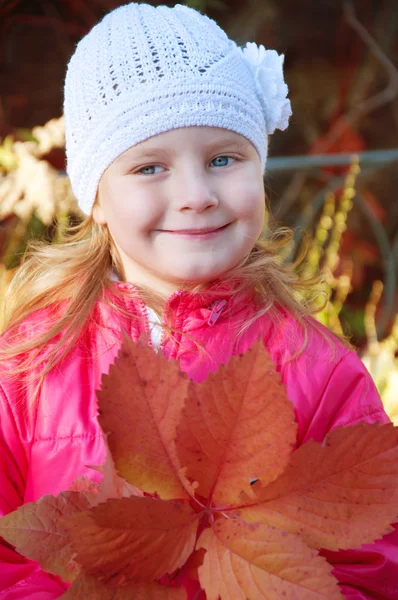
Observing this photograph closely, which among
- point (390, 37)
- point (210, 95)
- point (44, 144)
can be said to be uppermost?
point (390, 37)

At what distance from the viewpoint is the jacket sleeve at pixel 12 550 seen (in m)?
1.13

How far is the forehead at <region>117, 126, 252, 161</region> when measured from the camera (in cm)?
127

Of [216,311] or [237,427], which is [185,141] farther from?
[237,427]

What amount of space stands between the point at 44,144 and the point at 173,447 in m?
1.72

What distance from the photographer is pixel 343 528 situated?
75 cm

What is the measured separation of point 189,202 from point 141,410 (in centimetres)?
55

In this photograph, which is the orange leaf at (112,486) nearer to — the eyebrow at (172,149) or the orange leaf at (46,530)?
the orange leaf at (46,530)

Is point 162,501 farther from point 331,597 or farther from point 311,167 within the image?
point 311,167

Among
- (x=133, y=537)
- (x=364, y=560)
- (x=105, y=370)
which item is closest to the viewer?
(x=133, y=537)

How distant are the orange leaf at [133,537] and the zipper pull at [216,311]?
2.11 ft

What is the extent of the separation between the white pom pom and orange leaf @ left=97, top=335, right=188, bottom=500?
867 millimetres

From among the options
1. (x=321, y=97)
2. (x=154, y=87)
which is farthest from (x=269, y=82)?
(x=321, y=97)

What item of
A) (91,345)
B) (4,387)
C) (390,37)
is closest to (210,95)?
→ (91,345)

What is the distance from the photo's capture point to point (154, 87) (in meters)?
1.32
